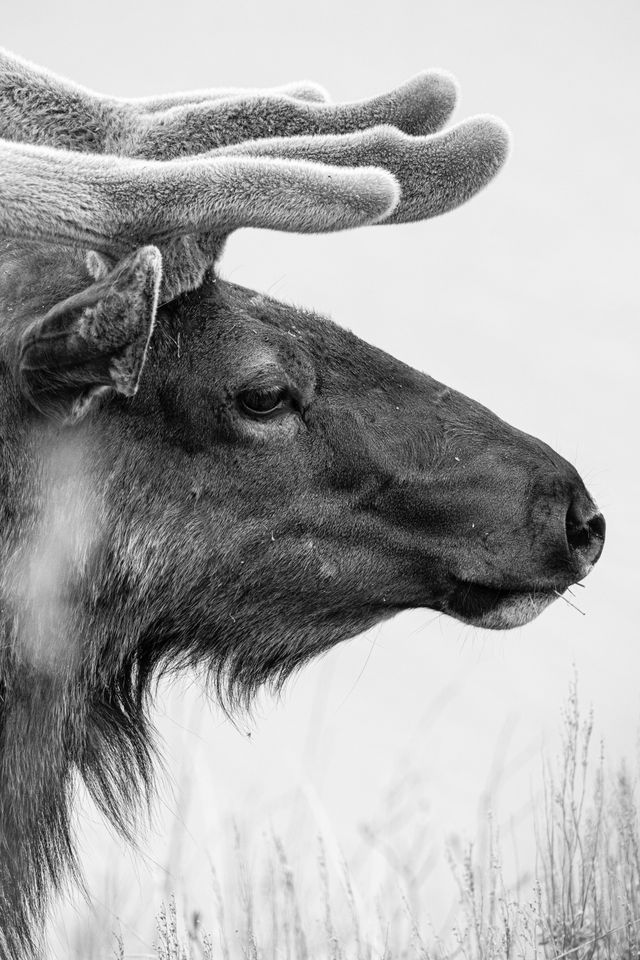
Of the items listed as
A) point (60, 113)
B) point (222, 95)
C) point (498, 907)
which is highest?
point (222, 95)

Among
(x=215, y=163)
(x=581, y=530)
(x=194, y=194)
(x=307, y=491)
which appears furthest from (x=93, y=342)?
(x=581, y=530)

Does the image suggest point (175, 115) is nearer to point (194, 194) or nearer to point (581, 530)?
point (194, 194)

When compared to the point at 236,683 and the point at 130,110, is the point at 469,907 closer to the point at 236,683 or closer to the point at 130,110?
the point at 236,683

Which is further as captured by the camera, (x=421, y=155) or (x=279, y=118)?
(x=279, y=118)

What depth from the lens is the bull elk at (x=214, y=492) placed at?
3.77 m

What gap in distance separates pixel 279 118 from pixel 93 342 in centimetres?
162

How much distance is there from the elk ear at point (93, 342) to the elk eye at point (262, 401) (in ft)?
1.42

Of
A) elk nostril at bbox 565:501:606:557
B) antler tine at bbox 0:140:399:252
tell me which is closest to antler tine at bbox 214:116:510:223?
antler tine at bbox 0:140:399:252

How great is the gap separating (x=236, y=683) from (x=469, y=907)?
46.3 inches

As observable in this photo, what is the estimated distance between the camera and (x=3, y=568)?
390cm

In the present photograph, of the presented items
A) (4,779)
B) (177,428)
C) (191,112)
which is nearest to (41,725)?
(4,779)

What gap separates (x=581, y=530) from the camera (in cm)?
412

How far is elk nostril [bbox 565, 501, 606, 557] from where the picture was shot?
4113mm

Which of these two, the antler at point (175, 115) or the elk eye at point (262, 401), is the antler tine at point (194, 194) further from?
the antler at point (175, 115)
